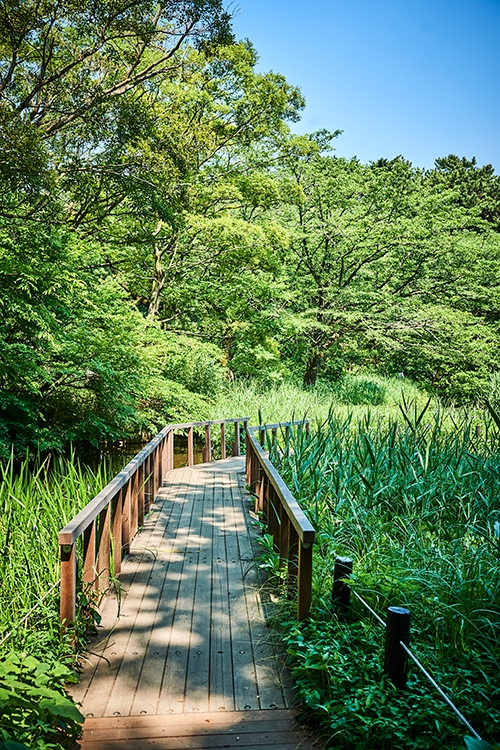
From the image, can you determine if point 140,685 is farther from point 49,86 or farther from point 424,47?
point 424,47

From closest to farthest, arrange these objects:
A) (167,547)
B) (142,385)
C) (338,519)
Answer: (338,519), (167,547), (142,385)

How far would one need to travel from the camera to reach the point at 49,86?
851cm

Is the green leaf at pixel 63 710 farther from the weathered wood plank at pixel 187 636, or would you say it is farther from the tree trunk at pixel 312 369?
the tree trunk at pixel 312 369

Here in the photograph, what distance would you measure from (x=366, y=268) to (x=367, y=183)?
2530 millimetres

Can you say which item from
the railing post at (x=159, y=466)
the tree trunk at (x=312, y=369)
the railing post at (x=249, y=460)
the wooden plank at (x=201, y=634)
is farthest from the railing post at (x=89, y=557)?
the tree trunk at (x=312, y=369)

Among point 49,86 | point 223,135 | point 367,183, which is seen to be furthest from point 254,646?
point 367,183

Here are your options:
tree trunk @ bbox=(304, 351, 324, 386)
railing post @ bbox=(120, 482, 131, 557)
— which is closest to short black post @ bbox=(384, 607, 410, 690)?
railing post @ bbox=(120, 482, 131, 557)

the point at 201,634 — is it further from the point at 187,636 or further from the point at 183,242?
the point at 183,242

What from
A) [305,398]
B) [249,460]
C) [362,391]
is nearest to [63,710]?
[249,460]

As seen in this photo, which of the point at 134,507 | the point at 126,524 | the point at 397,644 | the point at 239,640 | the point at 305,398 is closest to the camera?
the point at 397,644

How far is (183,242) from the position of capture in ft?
46.7

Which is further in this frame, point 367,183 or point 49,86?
point 367,183

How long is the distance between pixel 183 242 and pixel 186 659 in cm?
1228

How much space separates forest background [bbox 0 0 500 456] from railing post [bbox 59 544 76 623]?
5560 mm
